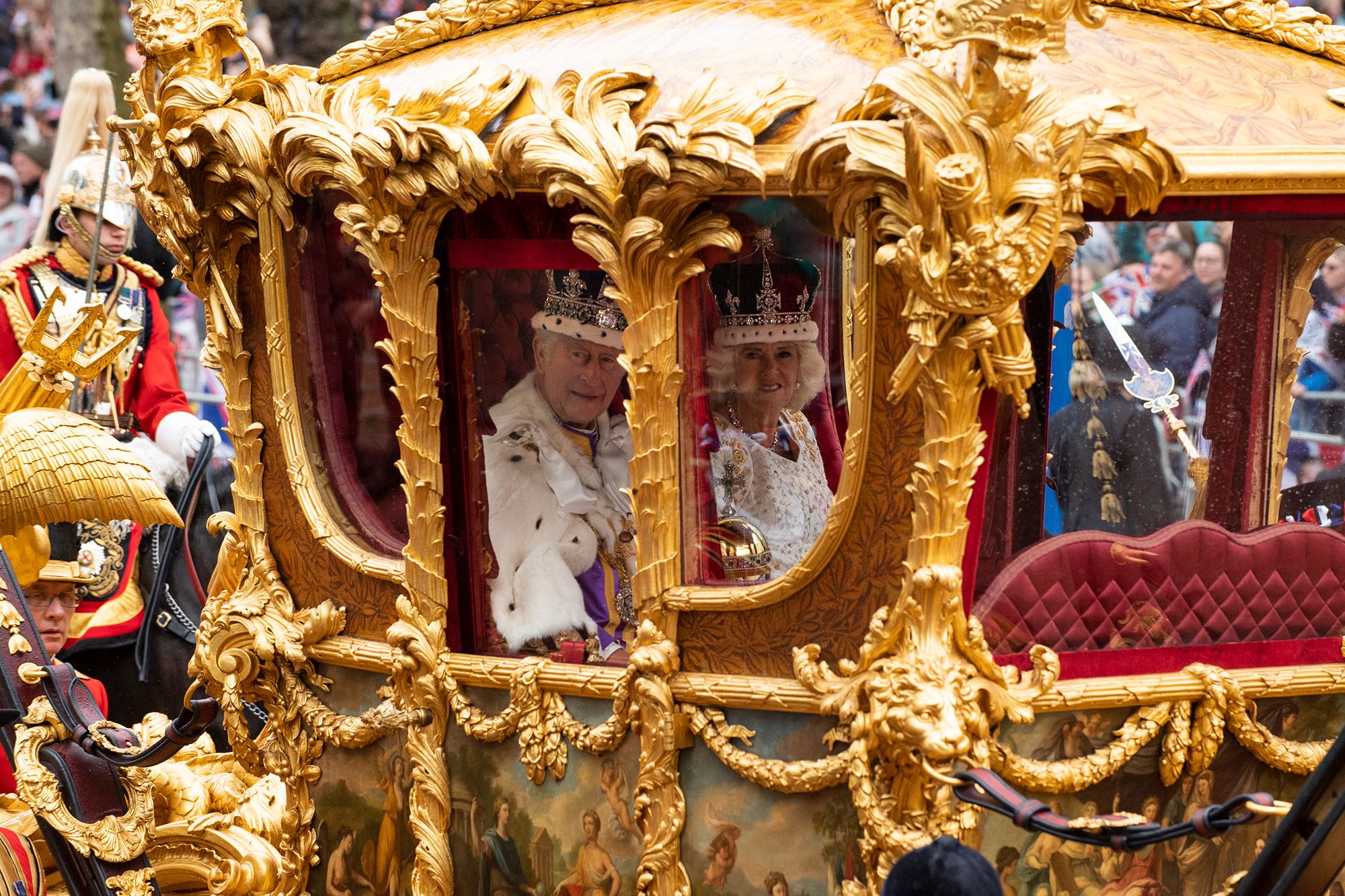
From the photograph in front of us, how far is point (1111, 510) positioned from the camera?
4.34 m

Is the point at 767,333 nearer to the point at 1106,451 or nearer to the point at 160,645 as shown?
the point at 1106,451

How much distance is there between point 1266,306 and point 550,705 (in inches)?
78.6

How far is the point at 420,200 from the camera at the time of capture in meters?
4.41

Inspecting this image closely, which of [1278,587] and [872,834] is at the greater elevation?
[1278,587]

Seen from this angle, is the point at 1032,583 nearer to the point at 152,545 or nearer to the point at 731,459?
the point at 731,459

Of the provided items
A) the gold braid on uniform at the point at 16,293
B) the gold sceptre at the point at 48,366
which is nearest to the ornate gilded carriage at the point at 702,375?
the gold sceptre at the point at 48,366

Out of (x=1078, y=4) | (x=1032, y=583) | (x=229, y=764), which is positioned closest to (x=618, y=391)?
(x=1032, y=583)

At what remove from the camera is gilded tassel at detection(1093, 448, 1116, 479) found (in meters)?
4.36

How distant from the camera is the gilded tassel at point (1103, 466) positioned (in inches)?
172

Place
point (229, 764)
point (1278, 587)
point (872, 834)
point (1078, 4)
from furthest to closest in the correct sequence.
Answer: point (229, 764) < point (1278, 587) < point (872, 834) < point (1078, 4)

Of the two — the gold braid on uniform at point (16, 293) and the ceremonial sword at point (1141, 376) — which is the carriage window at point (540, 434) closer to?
the ceremonial sword at point (1141, 376)

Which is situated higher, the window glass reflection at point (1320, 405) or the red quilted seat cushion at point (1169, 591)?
the window glass reflection at point (1320, 405)

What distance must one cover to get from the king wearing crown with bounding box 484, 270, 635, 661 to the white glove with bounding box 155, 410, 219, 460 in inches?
139

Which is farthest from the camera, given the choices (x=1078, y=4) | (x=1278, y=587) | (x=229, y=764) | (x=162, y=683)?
(x=162, y=683)
